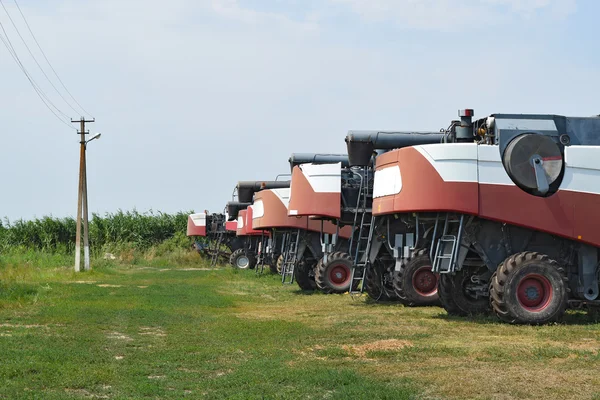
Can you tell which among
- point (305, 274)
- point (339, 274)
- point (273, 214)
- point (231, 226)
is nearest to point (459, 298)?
point (339, 274)

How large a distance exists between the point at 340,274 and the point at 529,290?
11.2 meters

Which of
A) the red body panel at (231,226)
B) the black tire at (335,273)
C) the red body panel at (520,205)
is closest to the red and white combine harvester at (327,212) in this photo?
the black tire at (335,273)

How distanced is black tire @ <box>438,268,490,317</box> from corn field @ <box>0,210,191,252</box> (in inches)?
2107

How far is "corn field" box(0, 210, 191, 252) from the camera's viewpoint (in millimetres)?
71750

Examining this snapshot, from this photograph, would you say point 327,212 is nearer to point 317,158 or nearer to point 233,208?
point 317,158

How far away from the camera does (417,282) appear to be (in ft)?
67.7

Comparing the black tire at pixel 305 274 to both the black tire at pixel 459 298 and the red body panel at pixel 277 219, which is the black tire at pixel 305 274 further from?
the black tire at pixel 459 298

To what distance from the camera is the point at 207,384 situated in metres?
10.0

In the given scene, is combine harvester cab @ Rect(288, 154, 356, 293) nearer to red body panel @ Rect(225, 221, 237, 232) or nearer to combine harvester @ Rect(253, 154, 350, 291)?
combine harvester @ Rect(253, 154, 350, 291)

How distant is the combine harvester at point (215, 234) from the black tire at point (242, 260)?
3946 mm

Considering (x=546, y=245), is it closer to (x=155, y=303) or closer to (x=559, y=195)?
(x=559, y=195)

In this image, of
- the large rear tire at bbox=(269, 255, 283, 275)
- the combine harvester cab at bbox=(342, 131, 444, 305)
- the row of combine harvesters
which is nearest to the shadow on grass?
the row of combine harvesters

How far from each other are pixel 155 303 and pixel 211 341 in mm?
8771

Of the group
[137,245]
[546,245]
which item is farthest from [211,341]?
[137,245]
